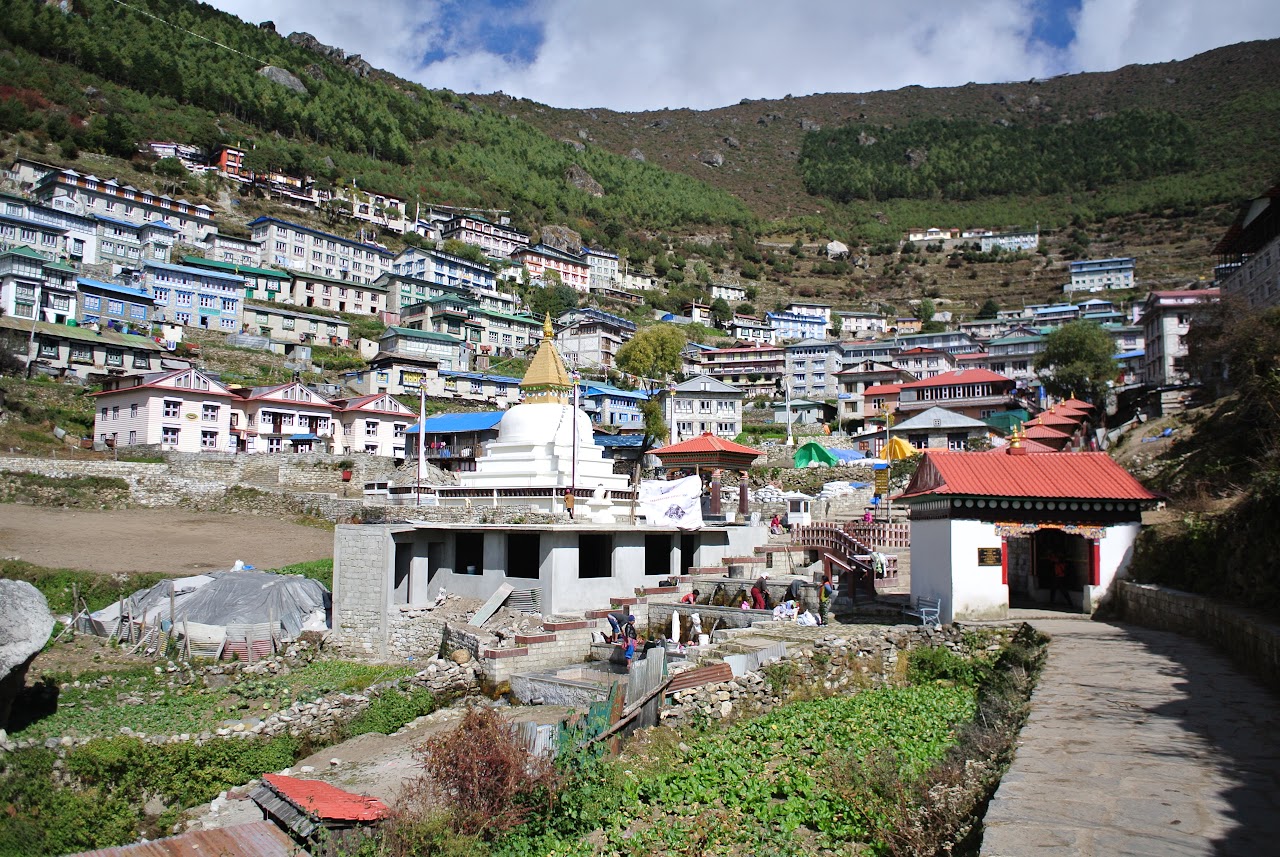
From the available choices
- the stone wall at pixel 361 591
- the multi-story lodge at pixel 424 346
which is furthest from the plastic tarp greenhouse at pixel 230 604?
the multi-story lodge at pixel 424 346

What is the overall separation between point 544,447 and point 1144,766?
74.1ft

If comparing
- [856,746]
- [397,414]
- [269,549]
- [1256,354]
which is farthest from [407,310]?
[856,746]

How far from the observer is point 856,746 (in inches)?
404

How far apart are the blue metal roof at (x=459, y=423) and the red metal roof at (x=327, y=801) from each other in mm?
36792

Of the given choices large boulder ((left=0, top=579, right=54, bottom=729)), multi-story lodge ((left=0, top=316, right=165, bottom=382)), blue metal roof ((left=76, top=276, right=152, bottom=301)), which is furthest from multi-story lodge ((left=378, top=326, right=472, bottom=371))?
large boulder ((left=0, top=579, right=54, bottom=729))

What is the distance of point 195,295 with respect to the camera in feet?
220

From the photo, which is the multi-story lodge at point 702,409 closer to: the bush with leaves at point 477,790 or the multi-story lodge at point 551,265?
the multi-story lodge at point 551,265

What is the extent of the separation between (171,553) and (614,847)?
2481 cm

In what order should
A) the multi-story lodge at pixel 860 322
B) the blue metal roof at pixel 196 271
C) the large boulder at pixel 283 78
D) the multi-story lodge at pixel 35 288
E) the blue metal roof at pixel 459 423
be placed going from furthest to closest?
the large boulder at pixel 283 78
the multi-story lodge at pixel 860 322
the blue metal roof at pixel 196 271
the multi-story lodge at pixel 35 288
the blue metal roof at pixel 459 423

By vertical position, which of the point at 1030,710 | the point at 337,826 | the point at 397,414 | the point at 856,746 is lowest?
the point at 337,826

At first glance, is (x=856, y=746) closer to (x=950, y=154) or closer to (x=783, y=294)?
(x=783, y=294)

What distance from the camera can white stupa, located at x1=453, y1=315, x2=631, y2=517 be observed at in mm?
27614

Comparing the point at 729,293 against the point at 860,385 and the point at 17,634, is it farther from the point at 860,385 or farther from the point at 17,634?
the point at 17,634

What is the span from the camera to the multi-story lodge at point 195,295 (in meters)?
65.5
